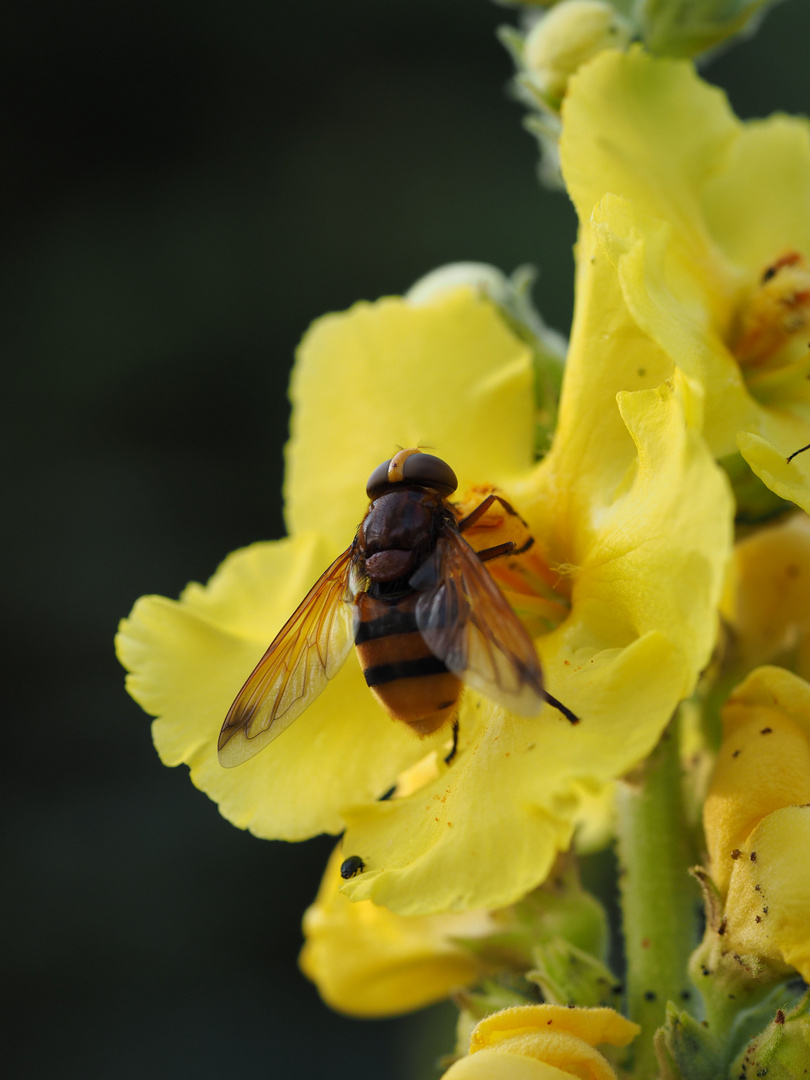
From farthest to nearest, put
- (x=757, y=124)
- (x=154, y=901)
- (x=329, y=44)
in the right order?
(x=329, y=44), (x=154, y=901), (x=757, y=124)

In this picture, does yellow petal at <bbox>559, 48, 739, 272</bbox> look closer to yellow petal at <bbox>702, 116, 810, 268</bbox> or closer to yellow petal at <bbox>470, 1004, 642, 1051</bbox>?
yellow petal at <bbox>702, 116, 810, 268</bbox>

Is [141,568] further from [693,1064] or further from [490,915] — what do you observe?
[693,1064]

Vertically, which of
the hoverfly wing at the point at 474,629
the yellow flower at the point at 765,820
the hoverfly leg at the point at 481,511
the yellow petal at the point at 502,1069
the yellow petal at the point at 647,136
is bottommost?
the yellow flower at the point at 765,820

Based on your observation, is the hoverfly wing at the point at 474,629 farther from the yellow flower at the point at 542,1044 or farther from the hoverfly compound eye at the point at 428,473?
the yellow flower at the point at 542,1044

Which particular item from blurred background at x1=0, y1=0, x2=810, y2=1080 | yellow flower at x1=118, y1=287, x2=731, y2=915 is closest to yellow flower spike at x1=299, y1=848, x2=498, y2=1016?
yellow flower at x1=118, y1=287, x2=731, y2=915

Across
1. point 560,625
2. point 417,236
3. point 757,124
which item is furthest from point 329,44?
point 560,625

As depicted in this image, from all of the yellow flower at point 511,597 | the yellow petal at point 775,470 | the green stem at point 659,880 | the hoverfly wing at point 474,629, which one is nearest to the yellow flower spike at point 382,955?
the green stem at point 659,880

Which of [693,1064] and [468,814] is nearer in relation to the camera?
[468,814]
